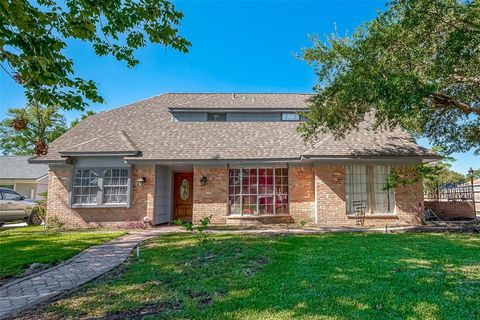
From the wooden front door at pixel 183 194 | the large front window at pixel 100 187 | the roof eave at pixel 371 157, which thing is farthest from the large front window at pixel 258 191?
the large front window at pixel 100 187

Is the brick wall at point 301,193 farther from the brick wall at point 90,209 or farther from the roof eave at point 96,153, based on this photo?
the roof eave at point 96,153

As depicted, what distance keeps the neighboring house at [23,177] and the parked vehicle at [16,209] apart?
12007 millimetres

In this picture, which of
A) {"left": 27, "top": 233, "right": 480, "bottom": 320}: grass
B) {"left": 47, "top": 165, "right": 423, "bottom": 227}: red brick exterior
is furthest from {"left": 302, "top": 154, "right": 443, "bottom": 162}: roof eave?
{"left": 27, "top": 233, "right": 480, "bottom": 320}: grass

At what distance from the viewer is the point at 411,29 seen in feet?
28.1

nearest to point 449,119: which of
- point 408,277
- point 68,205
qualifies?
point 408,277

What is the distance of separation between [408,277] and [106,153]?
1179 centimetres

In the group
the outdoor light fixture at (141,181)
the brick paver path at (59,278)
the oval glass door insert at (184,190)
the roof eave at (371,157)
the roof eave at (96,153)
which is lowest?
the brick paver path at (59,278)

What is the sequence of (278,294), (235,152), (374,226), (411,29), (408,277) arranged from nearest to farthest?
1. (278,294)
2. (408,277)
3. (411,29)
4. (374,226)
5. (235,152)

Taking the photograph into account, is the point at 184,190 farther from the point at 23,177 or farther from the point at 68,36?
the point at 23,177

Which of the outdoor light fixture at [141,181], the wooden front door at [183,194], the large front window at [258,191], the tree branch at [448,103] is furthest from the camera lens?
the wooden front door at [183,194]

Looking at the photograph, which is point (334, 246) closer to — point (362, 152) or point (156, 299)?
point (156, 299)

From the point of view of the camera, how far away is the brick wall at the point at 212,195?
1286 centimetres

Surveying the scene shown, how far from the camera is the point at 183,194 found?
14547 millimetres

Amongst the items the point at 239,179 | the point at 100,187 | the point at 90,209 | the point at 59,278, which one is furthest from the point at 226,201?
the point at 59,278
